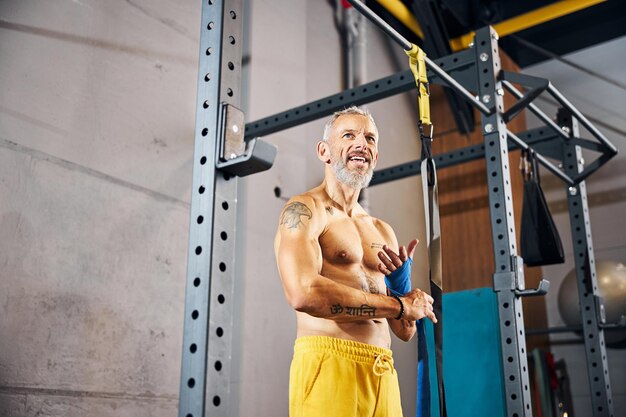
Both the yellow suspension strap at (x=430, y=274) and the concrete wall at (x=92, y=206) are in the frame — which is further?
the concrete wall at (x=92, y=206)

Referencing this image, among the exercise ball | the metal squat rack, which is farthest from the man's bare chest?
the exercise ball

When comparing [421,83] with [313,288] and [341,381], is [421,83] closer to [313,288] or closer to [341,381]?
[313,288]

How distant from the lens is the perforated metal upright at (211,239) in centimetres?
127

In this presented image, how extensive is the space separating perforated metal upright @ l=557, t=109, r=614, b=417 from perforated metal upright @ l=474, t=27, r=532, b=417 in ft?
4.18

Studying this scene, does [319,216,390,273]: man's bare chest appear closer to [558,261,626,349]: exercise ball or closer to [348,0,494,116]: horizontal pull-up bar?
[348,0,494,116]: horizontal pull-up bar

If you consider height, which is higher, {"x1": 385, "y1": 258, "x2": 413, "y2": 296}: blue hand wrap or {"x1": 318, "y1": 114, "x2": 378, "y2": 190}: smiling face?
{"x1": 318, "y1": 114, "x2": 378, "y2": 190}: smiling face

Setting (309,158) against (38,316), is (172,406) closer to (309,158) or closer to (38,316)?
(38,316)

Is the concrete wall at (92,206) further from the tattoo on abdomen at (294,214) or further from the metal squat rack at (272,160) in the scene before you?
the tattoo on abdomen at (294,214)

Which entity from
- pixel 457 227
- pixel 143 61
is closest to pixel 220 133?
pixel 143 61

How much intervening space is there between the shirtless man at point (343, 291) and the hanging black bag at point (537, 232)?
144cm

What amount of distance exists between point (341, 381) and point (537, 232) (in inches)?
68.3

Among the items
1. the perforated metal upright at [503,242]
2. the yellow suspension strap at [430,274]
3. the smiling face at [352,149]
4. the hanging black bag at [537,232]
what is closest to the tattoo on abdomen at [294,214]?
the smiling face at [352,149]

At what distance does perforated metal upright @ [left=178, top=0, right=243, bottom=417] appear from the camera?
4.15 ft

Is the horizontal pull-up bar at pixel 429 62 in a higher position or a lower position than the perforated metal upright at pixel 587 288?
higher
